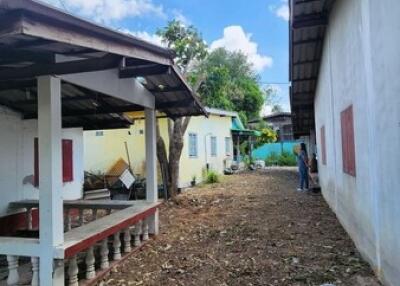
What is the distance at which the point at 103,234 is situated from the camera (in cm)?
498

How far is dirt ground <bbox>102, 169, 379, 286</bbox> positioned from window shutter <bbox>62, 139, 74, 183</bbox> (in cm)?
268

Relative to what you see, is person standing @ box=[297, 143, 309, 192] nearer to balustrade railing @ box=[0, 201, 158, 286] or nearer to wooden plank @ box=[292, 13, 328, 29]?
wooden plank @ box=[292, 13, 328, 29]

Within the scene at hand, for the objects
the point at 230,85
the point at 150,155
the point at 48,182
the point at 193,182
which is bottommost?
the point at 193,182

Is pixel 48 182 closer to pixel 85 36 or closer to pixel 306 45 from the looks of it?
pixel 85 36

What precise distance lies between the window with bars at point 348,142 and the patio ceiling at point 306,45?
2350 millimetres

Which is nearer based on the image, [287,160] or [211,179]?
[211,179]

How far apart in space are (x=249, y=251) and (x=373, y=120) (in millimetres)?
3031

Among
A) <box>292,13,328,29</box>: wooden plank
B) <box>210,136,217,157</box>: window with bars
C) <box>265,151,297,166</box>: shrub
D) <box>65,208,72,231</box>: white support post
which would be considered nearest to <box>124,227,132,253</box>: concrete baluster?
<box>65,208,72,231</box>: white support post

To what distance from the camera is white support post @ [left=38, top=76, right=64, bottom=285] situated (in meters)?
3.98

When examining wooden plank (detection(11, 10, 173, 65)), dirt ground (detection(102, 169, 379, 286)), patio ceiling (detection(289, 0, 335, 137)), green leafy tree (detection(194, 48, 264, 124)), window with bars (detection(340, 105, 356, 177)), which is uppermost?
green leafy tree (detection(194, 48, 264, 124))

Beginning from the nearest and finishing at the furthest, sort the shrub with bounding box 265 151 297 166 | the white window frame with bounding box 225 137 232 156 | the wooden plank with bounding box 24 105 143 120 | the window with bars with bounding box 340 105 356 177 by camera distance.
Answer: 1. the window with bars with bounding box 340 105 356 177
2. the wooden plank with bounding box 24 105 143 120
3. the white window frame with bounding box 225 137 232 156
4. the shrub with bounding box 265 151 297 166

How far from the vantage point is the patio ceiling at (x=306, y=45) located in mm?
7701

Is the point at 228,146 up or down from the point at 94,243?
up

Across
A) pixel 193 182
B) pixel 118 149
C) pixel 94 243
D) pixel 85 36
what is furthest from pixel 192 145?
pixel 85 36
